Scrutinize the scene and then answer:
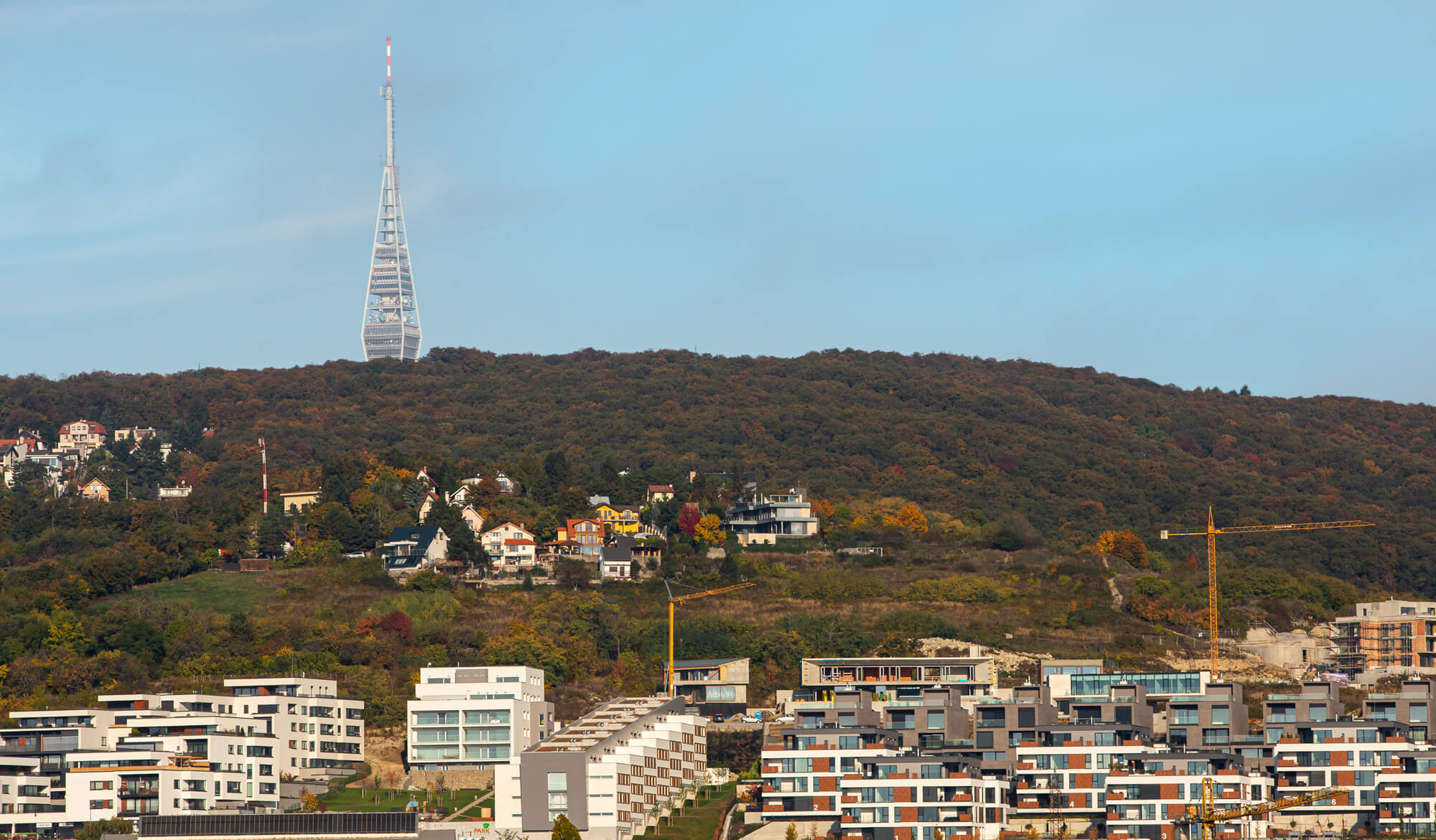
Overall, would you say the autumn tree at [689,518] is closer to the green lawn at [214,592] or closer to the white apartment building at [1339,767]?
the green lawn at [214,592]

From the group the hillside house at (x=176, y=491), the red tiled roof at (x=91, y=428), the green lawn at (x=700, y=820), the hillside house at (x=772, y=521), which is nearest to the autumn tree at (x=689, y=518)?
the hillside house at (x=772, y=521)

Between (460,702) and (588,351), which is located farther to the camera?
(588,351)

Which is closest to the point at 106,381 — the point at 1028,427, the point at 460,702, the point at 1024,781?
the point at 1028,427

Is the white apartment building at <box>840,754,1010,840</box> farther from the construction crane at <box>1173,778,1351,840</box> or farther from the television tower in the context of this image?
the television tower

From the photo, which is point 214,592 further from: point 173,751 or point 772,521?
point 772,521

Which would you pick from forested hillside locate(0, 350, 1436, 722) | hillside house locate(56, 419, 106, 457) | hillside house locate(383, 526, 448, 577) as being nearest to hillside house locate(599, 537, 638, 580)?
forested hillside locate(0, 350, 1436, 722)

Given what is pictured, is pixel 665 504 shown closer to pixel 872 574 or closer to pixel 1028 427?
pixel 872 574
